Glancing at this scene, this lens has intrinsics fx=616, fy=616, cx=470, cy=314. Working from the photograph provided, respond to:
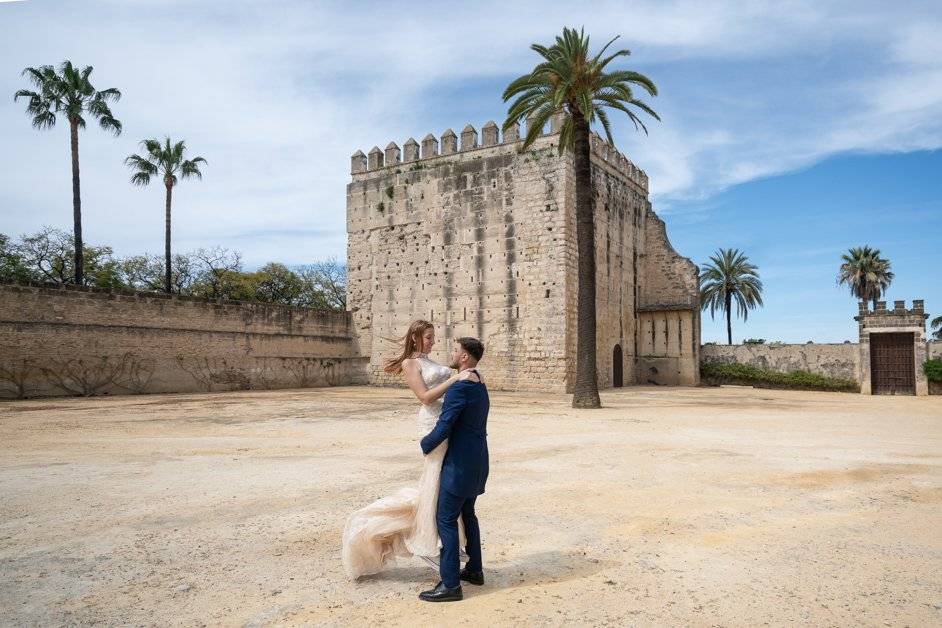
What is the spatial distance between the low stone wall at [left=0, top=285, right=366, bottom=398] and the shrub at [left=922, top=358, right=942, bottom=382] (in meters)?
23.2

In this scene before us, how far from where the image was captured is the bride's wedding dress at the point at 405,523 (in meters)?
3.83

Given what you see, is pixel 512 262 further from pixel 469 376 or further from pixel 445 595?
pixel 445 595

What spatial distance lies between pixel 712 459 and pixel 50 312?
66.2 feet

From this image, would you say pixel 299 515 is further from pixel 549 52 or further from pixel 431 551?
pixel 549 52

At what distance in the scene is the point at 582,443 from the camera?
9820 mm

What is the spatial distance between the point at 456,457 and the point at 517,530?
160 centimetres

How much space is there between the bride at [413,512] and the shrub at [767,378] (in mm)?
26310

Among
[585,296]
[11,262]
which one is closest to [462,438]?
[585,296]

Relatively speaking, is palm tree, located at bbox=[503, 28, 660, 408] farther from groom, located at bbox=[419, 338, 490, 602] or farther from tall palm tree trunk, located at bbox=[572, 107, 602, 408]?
groom, located at bbox=[419, 338, 490, 602]

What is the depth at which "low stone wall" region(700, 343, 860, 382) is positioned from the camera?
2544cm

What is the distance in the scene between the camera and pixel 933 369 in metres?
23.0

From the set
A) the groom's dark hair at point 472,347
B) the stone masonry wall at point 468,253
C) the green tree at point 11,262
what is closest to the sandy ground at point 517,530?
the groom's dark hair at point 472,347

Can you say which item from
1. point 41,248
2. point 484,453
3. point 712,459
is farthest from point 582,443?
point 41,248

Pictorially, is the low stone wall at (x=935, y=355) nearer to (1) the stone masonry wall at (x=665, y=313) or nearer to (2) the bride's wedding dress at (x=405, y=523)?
(1) the stone masonry wall at (x=665, y=313)
